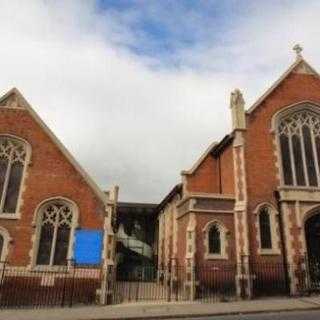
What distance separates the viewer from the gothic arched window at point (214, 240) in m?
20.0

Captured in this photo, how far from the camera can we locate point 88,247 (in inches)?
737

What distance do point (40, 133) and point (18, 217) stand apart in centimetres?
476

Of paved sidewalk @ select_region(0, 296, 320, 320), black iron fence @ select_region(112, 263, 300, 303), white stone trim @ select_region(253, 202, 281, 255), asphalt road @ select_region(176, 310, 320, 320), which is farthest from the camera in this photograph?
white stone trim @ select_region(253, 202, 281, 255)

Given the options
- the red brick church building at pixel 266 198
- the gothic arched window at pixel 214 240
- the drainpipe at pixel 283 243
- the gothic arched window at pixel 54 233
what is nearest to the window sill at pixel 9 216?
the gothic arched window at pixel 54 233

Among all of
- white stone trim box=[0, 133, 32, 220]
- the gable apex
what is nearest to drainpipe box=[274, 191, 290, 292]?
white stone trim box=[0, 133, 32, 220]

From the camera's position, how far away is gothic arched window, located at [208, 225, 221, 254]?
789 inches

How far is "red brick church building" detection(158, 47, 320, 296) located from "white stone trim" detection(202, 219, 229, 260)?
0.17 ft

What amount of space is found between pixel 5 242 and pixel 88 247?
407 cm

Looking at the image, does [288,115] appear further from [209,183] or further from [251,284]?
[251,284]

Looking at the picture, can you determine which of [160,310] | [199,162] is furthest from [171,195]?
[160,310]

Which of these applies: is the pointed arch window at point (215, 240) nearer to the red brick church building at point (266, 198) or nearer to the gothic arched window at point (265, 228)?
the red brick church building at point (266, 198)

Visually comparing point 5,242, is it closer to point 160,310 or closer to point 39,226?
point 39,226

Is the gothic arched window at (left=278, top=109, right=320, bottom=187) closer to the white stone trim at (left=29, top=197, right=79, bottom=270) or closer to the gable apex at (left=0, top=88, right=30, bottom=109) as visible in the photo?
the white stone trim at (left=29, top=197, right=79, bottom=270)

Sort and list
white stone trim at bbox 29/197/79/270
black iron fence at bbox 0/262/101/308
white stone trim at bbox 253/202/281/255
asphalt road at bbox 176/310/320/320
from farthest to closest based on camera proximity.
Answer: white stone trim at bbox 253/202/281/255
white stone trim at bbox 29/197/79/270
black iron fence at bbox 0/262/101/308
asphalt road at bbox 176/310/320/320
